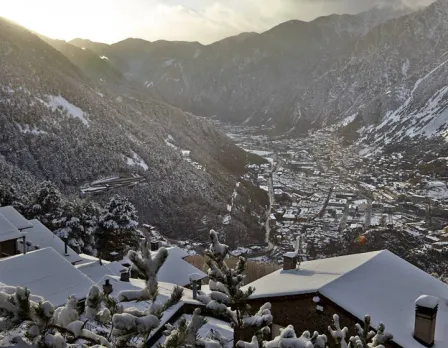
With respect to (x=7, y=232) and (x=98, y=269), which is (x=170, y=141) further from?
(x=7, y=232)

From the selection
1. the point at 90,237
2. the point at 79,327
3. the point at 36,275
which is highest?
the point at 79,327

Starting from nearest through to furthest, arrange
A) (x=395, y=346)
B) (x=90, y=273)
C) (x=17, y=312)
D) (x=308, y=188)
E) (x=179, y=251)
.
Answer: (x=17, y=312) < (x=395, y=346) < (x=90, y=273) < (x=179, y=251) < (x=308, y=188)

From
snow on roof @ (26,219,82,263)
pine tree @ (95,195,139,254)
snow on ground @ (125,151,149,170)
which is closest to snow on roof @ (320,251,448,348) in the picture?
snow on roof @ (26,219,82,263)

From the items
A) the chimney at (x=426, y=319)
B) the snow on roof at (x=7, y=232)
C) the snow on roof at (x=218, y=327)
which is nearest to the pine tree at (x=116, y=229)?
the snow on roof at (x=7, y=232)

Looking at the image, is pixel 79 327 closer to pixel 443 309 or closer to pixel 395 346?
pixel 395 346

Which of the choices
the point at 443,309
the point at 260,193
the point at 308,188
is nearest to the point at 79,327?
the point at 443,309

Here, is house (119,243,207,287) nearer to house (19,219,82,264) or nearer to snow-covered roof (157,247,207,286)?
snow-covered roof (157,247,207,286)

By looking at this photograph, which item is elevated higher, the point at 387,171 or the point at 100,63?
the point at 100,63
